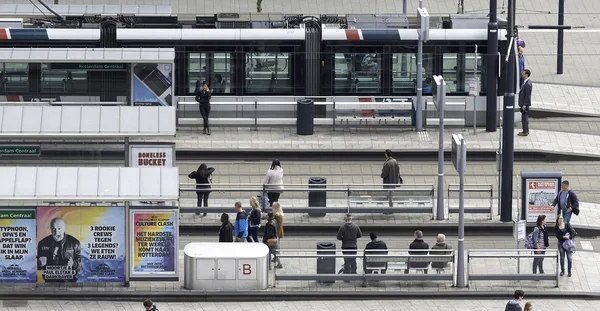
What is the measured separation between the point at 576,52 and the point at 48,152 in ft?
87.1

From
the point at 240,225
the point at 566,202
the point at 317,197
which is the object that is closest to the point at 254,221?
the point at 240,225

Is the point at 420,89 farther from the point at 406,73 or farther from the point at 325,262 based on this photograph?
the point at 325,262

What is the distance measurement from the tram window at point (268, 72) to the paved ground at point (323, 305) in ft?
46.1

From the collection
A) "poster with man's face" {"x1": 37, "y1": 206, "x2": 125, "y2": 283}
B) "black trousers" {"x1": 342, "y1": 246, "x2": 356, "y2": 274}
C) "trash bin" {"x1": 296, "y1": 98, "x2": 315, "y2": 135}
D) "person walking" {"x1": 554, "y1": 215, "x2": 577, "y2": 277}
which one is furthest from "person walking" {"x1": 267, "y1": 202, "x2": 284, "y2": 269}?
"trash bin" {"x1": 296, "y1": 98, "x2": 315, "y2": 135}

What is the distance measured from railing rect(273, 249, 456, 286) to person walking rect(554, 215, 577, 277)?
2.13m

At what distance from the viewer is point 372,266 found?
3166cm

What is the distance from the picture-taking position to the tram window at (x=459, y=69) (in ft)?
145

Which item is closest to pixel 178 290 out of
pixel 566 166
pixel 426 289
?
pixel 426 289

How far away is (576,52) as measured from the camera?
181 ft

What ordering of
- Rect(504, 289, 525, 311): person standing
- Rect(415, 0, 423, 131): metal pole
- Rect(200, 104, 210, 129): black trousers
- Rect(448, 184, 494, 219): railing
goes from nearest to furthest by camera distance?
Rect(504, 289, 525, 311): person standing, Rect(448, 184, 494, 219): railing, Rect(200, 104, 210, 129): black trousers, Rect(415, 0, 423, 131): metal pole

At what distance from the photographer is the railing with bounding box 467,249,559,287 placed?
1243 inches

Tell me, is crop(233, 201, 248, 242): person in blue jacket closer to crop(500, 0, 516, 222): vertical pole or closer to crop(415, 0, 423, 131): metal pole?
crop(500, 0, 516, 222): vertical pole

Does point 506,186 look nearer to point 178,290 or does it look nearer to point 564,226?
point 564,226

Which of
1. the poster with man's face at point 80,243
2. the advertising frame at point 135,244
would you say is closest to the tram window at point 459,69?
the advertising frame at point 135,244
